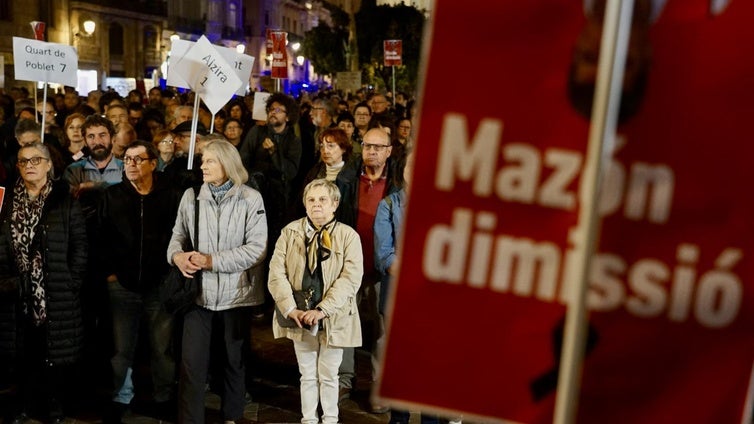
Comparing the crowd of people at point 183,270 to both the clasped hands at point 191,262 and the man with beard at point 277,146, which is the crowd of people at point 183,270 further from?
the man with beard at point 277,146

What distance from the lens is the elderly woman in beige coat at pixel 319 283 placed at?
5898 mm

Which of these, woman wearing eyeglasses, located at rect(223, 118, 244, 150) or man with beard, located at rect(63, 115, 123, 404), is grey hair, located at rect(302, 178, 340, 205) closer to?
man with beard, located at rect(63, 115, 123, 404)

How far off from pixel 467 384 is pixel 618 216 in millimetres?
482

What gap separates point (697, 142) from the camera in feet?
6.02

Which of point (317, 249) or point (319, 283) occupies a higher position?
point (317, 249)

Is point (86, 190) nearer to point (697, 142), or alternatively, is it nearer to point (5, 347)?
point (5, 347)

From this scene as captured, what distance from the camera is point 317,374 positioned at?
20.1 ft

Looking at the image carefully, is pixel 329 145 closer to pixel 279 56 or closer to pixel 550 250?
pixel 550 250

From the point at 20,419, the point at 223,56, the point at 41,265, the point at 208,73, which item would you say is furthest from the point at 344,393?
the point at 223,56

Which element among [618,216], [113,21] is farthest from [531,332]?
[113,21]

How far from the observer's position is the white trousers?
604 centimetres

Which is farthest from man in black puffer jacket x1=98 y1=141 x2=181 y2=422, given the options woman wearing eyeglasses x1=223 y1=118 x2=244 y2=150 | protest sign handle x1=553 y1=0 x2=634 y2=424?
protest sign handle x1=553 y1=0 x2=634 y2=424

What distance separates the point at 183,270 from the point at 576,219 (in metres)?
4.21

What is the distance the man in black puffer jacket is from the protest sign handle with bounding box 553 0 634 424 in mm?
4875
